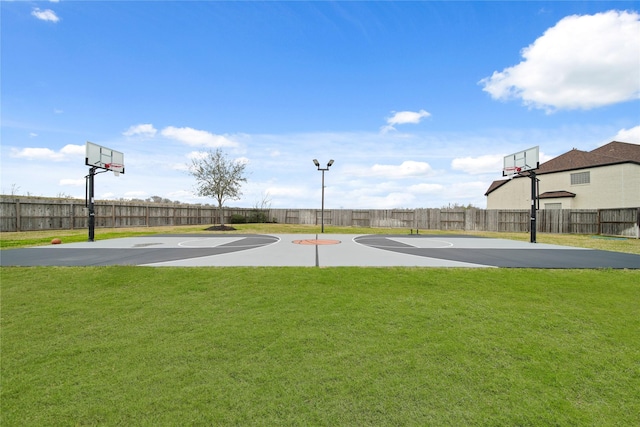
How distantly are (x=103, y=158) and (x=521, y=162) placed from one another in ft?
66.4

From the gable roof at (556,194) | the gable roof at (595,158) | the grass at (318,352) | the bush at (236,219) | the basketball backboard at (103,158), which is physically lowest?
the grass at (318,352)

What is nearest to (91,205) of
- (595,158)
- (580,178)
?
(580,178)

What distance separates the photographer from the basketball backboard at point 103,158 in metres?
13.6

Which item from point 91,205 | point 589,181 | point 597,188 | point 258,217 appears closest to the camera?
point 91,205

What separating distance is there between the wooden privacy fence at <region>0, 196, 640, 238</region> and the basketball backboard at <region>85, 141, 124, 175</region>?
7.44m

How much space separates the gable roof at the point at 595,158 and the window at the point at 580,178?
0.58m

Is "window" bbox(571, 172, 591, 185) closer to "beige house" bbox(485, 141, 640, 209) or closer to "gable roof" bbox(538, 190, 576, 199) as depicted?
"beige house" bbox(485, 141, 640, 209)

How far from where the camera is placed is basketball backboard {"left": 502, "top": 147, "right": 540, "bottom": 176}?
14.7 metres

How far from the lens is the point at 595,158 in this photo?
84.9 ft

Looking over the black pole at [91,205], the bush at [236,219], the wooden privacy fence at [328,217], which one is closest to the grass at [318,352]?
the black pole at [91,205]

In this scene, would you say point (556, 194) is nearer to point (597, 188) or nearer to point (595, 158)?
point (597, 188)

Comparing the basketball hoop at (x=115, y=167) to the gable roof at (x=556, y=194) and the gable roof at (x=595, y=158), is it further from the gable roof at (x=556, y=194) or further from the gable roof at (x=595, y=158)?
the gable roof at (x=595, y=158)

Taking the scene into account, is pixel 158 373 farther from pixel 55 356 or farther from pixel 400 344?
pixel 400 344

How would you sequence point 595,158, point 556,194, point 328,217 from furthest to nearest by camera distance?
point 328,217
point 556,194
point 595,158
